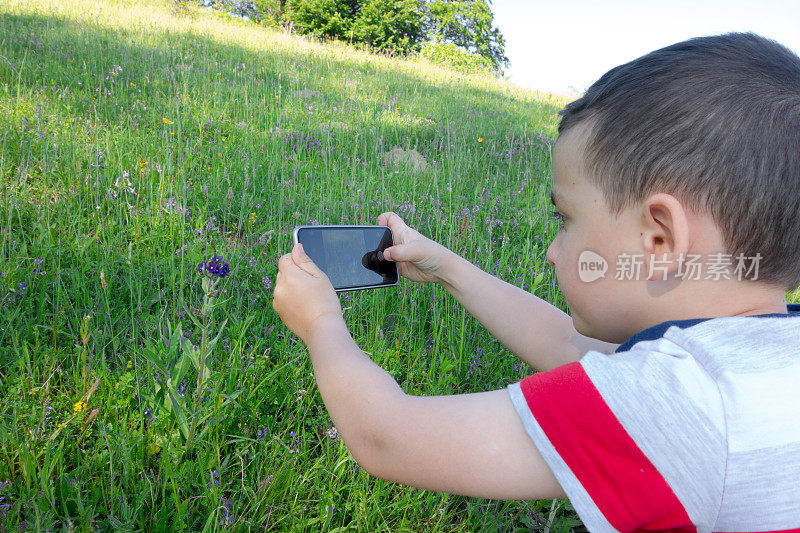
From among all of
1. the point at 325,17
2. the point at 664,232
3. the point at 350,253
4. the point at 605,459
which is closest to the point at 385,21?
the point at 325,17

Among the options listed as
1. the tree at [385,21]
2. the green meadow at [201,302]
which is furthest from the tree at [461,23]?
the green meadow at [201,302]

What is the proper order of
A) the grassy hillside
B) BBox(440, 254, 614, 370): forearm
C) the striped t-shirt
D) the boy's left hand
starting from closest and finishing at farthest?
the striped t-shirt → the boy's left hand → the grassy hillside → BBox(440, 254, 614, 370): forearm

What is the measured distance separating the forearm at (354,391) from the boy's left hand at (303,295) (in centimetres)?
14

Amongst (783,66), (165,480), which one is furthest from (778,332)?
(165,480)

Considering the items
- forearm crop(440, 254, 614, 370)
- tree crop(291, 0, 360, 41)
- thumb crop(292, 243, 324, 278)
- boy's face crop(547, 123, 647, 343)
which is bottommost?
forearm crop(440, 254, 614, 370)

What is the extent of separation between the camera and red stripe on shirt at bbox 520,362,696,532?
0.75m

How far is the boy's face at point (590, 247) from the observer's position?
106 cm

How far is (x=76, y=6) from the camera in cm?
844

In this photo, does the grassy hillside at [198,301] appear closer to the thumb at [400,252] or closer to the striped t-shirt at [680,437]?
the thumb at [400,252]

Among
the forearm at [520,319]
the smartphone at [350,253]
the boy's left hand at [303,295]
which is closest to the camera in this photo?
the boy's left hand at [303,295]

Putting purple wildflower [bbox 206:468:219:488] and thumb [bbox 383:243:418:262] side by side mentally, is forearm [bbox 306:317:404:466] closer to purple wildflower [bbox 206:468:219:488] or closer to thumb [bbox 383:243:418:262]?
purple wildflower [bbox 206:468:219:488]

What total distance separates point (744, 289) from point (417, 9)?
104ft

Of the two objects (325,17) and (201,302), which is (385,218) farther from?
(325,17)

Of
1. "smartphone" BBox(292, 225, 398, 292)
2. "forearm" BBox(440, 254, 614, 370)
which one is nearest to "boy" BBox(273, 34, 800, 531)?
"smartphone" BBox(292, 225, 398, 292)
